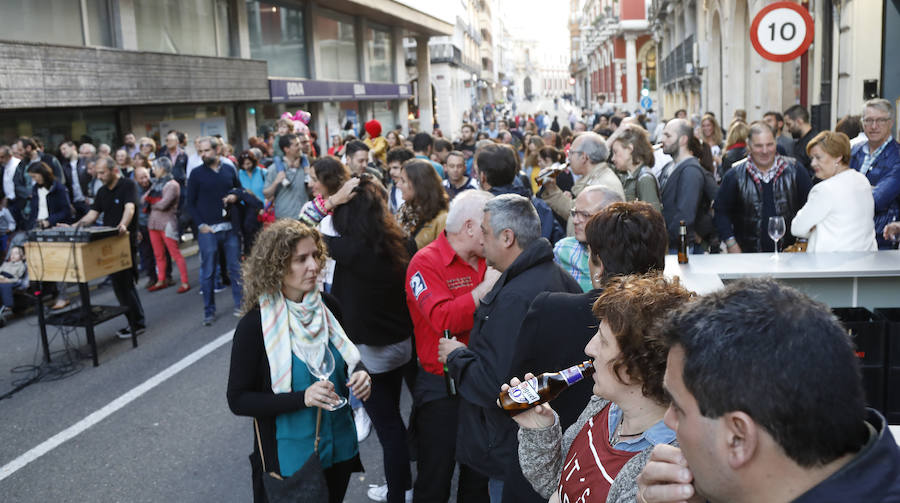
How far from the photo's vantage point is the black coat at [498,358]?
3.20 m

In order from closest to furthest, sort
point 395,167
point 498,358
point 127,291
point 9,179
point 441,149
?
point 498,358 < point 395,167 < point 127,291 < point 441,149 < point 9,179

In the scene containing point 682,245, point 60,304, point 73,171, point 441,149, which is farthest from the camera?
point 73,171

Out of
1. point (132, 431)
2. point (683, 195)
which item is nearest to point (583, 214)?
point (683, 195)

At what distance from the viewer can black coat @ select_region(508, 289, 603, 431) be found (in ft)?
9.54

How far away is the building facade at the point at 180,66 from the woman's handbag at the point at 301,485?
10833 mm

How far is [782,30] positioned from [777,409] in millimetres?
7223

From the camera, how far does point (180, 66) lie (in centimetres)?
1616

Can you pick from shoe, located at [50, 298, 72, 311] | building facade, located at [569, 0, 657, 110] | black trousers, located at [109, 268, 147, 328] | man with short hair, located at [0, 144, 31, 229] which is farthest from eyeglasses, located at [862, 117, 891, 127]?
building facade, located at [569, 0, 657, 110]

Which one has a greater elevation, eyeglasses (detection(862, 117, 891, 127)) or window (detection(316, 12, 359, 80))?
window (detection(316, 12, 359, 80))

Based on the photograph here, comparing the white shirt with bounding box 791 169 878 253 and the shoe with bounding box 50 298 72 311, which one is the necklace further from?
the shoe with bounding box 50 298 72 311

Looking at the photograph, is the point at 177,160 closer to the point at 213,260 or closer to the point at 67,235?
the point at 213,260

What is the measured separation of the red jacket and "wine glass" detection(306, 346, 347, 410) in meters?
0.65

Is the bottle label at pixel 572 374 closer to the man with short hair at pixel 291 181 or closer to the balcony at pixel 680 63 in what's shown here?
the man with short hair at pixel 291 181

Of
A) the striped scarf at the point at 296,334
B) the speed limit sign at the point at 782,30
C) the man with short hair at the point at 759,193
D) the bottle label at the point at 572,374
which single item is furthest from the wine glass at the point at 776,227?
the bottle label at the point at 572,374
